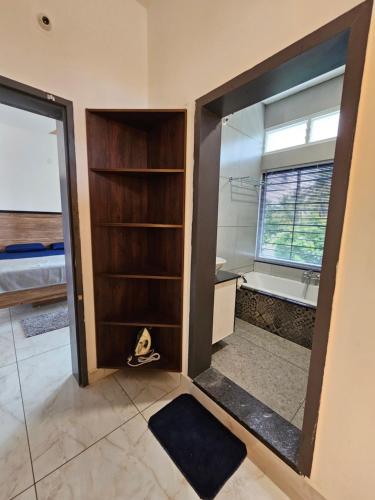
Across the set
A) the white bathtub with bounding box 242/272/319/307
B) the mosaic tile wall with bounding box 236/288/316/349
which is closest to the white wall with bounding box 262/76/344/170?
the white bathtub with bounding box 242/272/319/307

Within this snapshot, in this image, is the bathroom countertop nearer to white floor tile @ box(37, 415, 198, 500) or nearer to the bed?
white floor tile @ box(37, 415, 198, 500)

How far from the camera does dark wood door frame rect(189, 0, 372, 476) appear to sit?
759mm

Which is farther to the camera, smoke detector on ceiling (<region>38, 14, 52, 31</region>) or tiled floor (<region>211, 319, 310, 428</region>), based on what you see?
tiled floor (<region>211, 319, 310, 428</region>)

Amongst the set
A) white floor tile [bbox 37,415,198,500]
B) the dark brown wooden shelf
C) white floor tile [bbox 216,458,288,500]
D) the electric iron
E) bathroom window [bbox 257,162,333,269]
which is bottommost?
white floor tile [bbox 216,458,288,500]

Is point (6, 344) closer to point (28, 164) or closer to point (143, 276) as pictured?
point (143, 276)

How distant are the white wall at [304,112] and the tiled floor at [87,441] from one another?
10.3ft

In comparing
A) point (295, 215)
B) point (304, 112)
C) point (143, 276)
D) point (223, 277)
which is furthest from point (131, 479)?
point (304, 112)

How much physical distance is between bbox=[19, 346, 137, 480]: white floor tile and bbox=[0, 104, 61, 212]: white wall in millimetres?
2847

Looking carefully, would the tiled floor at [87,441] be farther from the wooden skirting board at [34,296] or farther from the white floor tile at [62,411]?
the wooden skirting board at [34,296]

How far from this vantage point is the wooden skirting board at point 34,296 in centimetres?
283

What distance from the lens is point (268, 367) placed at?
1855 millimetres

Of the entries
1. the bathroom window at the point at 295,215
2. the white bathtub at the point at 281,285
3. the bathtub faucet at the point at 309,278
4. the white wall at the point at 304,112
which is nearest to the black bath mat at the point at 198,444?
the white bathtub at the point at 281,285

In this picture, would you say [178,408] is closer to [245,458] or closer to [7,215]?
[245,458]

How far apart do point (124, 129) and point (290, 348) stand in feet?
8.12
